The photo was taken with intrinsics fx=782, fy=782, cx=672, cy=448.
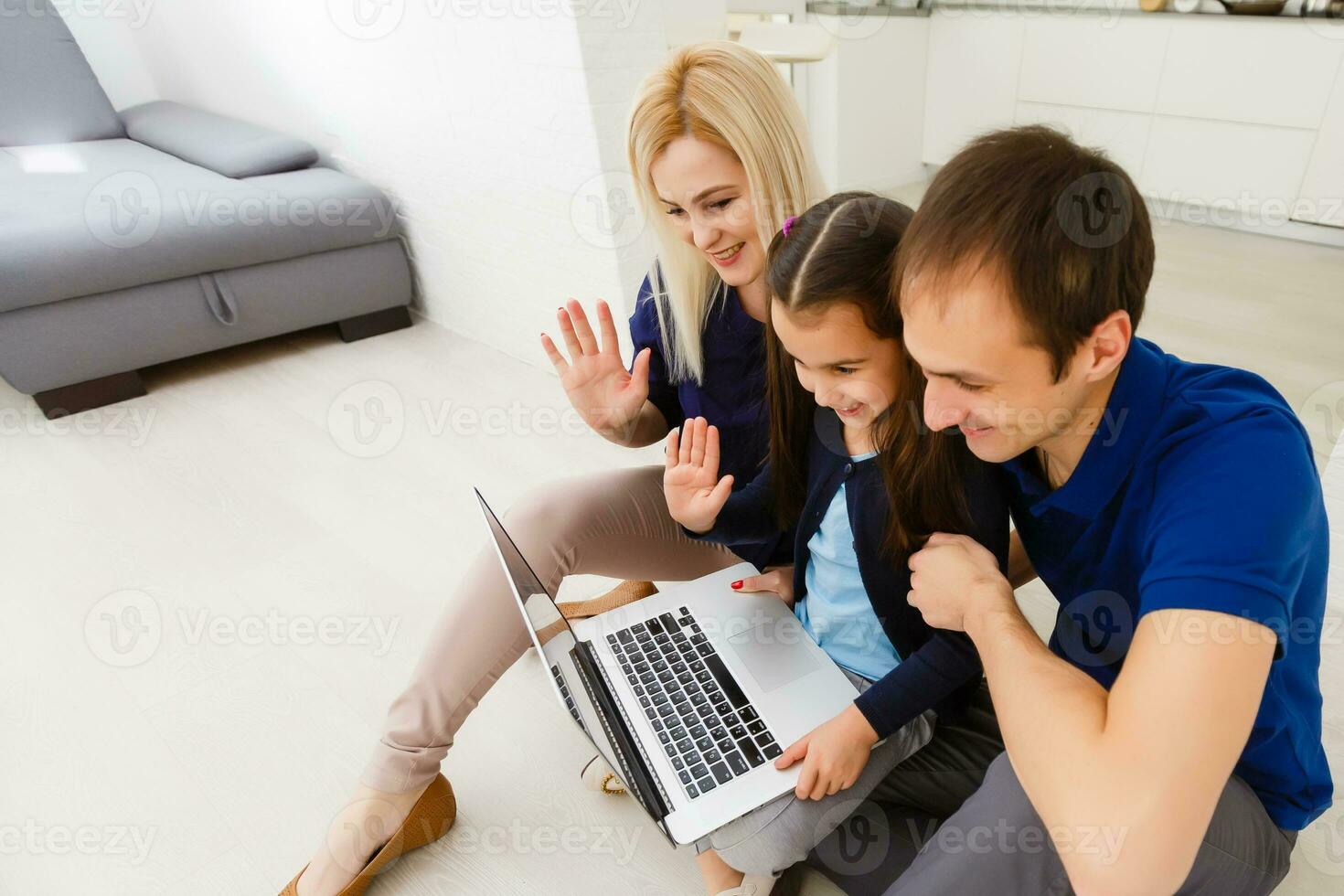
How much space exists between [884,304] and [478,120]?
1727 millimetres

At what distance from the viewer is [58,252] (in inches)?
88.6

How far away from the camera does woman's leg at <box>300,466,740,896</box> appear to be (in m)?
1.03

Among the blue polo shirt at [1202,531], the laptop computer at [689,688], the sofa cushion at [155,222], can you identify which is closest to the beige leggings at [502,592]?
the laptop computer at [689,688]

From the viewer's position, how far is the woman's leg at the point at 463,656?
1027 mm

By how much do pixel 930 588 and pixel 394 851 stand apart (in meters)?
0.80

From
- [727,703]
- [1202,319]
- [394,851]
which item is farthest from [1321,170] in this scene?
[394,851]

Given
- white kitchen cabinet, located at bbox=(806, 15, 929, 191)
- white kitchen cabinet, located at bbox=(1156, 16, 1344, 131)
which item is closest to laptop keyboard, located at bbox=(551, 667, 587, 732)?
white kitchen cabinet, located at bbox=(806, 15, 929, 191)

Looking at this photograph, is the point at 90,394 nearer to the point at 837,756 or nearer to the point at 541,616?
the point at 541,616

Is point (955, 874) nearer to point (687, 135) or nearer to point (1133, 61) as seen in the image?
point (687, 135)

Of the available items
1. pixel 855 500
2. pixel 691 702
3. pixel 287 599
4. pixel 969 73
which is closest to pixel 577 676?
pixel 691 702

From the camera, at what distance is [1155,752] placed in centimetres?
54

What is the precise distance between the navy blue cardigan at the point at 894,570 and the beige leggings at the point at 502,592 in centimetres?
19

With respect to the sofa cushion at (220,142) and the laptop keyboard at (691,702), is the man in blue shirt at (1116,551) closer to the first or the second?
the laptop keyboard at (691,702)

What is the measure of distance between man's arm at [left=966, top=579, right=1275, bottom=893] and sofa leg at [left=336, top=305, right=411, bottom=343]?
2741 millimetres
